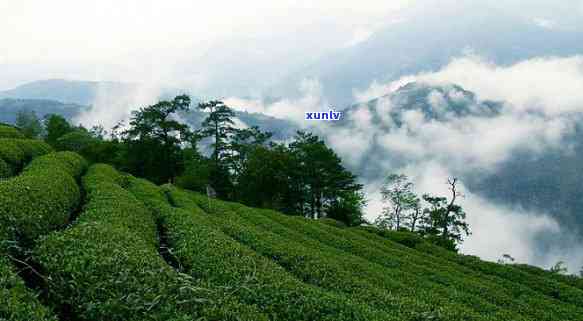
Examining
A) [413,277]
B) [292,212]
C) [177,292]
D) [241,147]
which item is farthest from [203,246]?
[241,147]

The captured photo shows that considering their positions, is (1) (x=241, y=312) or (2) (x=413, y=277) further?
(2) (x=413, y=277)

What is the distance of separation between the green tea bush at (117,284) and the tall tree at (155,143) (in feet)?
148

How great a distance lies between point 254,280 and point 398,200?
2436 inches

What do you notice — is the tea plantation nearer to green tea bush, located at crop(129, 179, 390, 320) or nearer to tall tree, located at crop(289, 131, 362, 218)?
green tea bush, located at crop(129, 179, 390, 320)

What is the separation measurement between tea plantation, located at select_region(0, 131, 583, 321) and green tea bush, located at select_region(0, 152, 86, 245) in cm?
6

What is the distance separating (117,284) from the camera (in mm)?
10461

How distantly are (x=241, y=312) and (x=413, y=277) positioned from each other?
1374 cm

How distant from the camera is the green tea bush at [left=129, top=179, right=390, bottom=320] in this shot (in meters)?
11.6

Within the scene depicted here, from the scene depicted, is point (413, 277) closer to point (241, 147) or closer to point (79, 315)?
point (79, 315)

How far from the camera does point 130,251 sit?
12914mm

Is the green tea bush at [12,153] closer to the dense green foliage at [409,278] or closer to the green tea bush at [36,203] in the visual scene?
the green tea bush at [36,203]

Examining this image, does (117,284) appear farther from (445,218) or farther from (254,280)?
(445,218)

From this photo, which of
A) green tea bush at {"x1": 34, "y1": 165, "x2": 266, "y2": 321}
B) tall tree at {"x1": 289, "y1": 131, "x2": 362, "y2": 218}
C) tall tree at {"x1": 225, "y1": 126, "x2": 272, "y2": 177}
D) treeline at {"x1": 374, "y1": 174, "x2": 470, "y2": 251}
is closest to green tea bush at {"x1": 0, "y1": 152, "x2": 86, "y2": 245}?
green tea bush at {"x1": 34, "y1": 165, "x2": 266, "y2": 321}

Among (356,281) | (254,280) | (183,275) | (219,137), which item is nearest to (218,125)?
(219,137)
